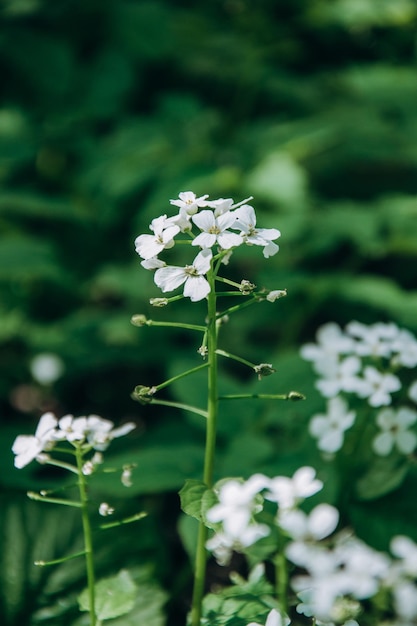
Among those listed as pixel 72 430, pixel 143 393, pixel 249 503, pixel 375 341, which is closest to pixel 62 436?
pixel 72 430

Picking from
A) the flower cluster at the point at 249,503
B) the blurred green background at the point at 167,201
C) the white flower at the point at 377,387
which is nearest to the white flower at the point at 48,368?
the blurred green background at the point at 167,201

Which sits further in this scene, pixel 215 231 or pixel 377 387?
pixel 377 387

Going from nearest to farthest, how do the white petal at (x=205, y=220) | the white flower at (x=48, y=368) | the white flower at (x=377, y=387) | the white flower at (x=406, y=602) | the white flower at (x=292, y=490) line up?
the white flower at (x=406, y=602) → the white flower at (x=292, y=490) → the white petal at (x=205, y=220) → the white flower at (x=377, y=387) → the white flower at (x=48, y=368)

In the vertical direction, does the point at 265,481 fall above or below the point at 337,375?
below

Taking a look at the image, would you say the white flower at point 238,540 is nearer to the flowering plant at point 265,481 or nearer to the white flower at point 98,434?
the flowering plant at point 265,481

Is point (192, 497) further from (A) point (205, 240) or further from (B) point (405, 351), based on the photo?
(B) point (405, 351)
